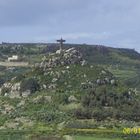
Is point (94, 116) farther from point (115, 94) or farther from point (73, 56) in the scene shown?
point (73, 56)

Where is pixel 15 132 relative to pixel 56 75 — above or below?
below

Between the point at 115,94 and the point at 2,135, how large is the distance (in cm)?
3347

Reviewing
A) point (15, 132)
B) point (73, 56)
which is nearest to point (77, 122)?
point (15, 132)

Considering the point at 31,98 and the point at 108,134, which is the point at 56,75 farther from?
the point at 108,134

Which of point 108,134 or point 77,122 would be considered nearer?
point 108,134

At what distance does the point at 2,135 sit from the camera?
135 meters

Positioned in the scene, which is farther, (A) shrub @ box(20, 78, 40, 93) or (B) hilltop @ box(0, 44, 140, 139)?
(A) shrub @ box(20, 78, 40, 93)

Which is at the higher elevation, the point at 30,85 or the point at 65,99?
the point at 30,85

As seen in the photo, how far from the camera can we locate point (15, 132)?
448 feet

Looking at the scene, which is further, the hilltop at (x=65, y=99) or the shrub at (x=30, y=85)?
the shrub at (x=30, y=85)

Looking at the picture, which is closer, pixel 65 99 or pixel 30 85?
pixel 65 99

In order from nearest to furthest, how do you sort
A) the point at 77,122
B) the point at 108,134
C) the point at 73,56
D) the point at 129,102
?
1. the point at 108,134
2. the point at 77,122
3. the point at 129,102
4. the point at 73,56

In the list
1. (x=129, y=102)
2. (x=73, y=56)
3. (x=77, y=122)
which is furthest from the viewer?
(x=73, y=56)

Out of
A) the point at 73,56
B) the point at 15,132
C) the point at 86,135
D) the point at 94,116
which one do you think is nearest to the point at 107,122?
the point at 94,116
